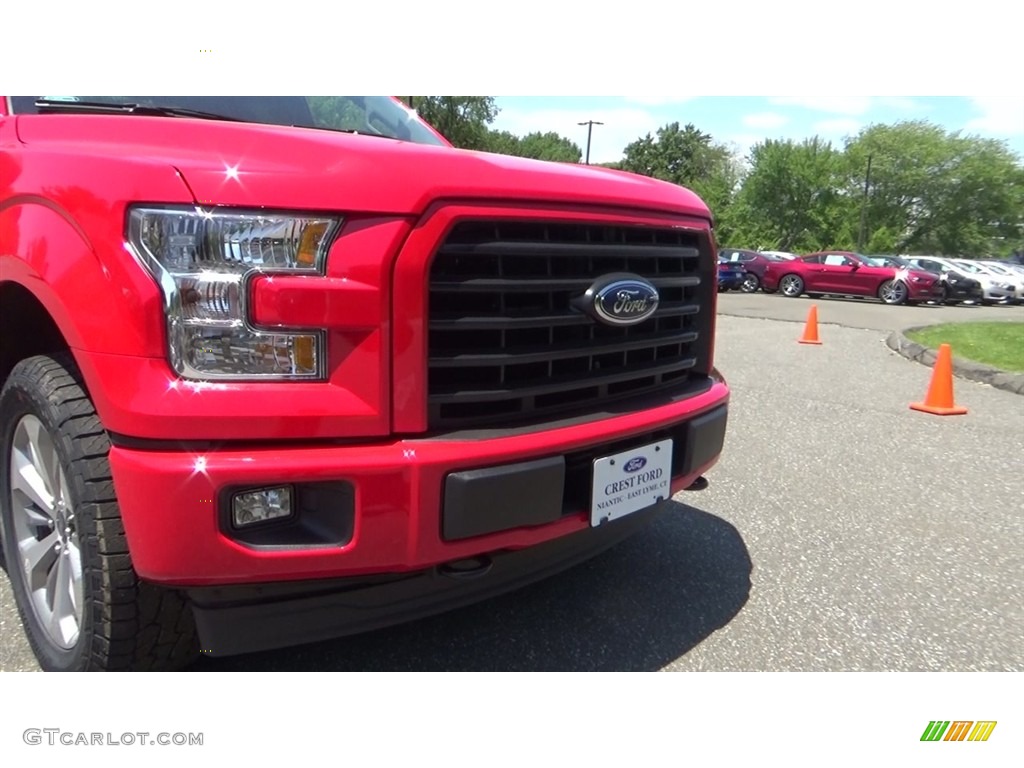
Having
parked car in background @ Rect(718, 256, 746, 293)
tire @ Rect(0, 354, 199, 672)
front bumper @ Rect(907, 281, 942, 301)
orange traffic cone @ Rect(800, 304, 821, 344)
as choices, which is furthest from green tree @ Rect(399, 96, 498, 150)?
parked car in background @ Rect(718, 256, 746, 293)

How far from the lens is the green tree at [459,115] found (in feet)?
10.2

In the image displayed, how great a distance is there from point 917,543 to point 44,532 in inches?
133

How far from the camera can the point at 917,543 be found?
3289 mm

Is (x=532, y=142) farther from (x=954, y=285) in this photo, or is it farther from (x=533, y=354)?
(x=954, y=285)

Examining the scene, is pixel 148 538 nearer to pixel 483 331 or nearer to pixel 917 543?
pixel 483 331

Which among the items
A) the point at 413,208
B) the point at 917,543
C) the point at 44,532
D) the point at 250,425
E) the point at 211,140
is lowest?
the point at 917,543

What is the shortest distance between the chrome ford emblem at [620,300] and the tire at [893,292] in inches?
793

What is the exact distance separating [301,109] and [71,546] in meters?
1.65

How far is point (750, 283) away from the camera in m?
22.9

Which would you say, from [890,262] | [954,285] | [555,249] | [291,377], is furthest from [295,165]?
[954,285]

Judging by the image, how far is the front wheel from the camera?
64.5ft

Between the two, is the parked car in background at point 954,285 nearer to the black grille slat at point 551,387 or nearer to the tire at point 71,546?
the black grille slat at point 551,387

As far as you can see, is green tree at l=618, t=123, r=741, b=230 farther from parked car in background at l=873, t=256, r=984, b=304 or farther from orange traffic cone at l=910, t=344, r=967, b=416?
orange traffic cone at l=910, t=344, r=967, b=416
